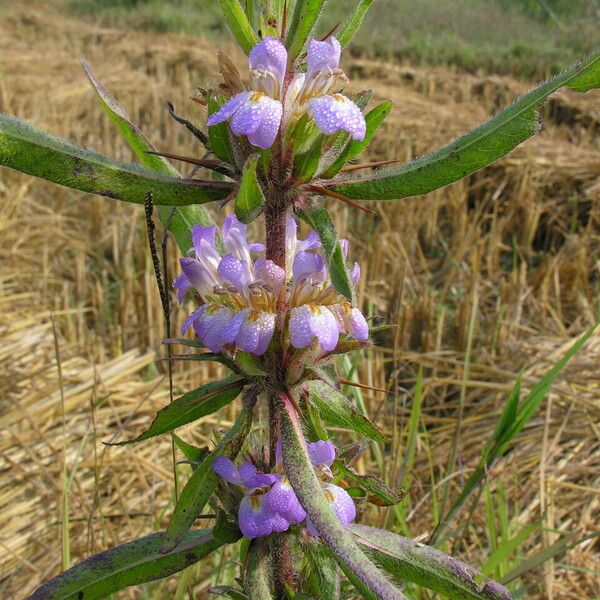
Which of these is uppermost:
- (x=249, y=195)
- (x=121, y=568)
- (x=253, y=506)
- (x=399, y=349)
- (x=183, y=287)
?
(x=249, y=195)

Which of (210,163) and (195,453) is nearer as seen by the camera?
(210,163)

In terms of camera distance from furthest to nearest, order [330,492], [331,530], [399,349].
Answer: [399,349] < [330,492] < [331,530]

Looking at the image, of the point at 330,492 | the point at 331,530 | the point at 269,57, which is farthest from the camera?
the point at 330,492

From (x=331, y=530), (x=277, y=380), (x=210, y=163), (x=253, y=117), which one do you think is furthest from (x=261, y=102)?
(x=331, y=530)

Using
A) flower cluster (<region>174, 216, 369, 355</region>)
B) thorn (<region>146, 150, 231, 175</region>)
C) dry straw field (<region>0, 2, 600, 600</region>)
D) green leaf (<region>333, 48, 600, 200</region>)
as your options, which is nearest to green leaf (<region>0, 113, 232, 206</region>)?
thorn (<region>146, 150, 231, 175</region>)

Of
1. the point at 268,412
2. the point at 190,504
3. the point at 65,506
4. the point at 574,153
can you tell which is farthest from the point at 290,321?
the point at 574,153

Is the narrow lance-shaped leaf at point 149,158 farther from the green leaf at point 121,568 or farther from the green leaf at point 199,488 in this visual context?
the green leaf at point 121,568

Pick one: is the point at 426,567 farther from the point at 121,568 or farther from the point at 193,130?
the point at 193,130
